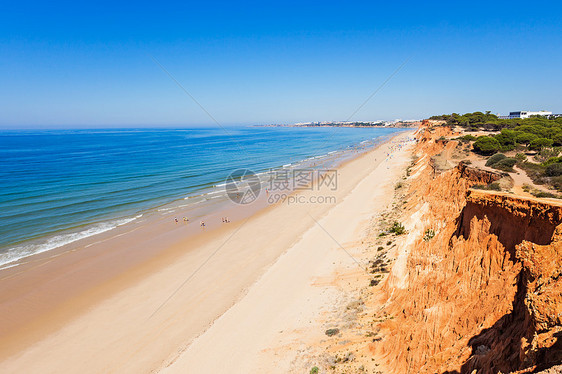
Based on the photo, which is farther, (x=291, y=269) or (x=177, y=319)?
(x=291, y=269)

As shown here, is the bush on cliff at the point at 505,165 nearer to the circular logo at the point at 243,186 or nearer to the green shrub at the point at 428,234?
the green shrub at the point at 428,234

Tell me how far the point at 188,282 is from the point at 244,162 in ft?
163

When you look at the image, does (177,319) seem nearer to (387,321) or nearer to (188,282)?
(188,282)

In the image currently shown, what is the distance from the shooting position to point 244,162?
215 feet

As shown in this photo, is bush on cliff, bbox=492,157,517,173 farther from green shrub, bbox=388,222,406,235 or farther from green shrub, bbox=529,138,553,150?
green shrub, bbox=529,138,553,150

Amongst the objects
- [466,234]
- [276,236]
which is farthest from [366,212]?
[466,234]

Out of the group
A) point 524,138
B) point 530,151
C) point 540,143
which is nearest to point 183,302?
point 530,151

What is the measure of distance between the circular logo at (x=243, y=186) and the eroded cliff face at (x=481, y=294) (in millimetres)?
26260

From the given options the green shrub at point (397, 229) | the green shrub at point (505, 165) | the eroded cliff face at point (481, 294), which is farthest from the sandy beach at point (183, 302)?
the green shrub at point (505, 165)

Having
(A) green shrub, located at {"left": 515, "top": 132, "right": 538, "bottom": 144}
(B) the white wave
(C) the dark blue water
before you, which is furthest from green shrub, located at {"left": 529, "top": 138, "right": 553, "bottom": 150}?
(B) the white wave

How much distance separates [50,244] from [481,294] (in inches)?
1172

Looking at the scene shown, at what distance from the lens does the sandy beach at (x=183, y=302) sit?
1189cm

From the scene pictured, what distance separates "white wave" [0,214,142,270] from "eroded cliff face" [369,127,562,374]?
25.7 metres

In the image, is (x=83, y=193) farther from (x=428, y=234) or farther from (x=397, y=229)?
(x=428, y=234)
